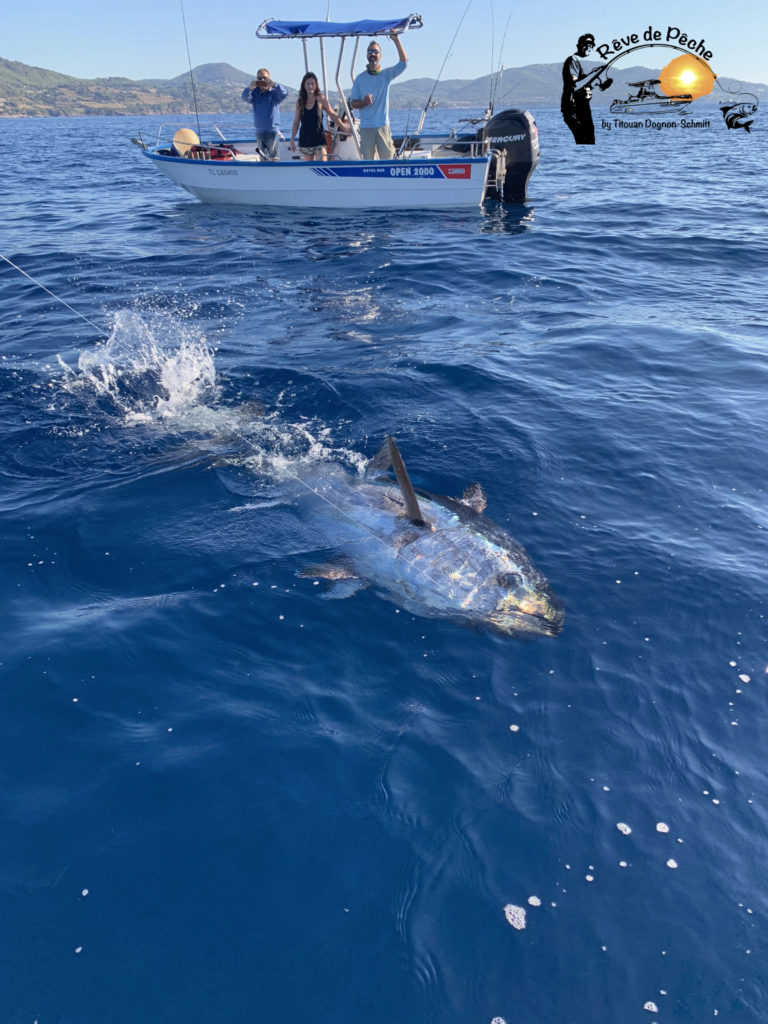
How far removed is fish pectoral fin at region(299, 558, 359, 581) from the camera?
5.22 m

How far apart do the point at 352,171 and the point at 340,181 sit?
0.47 meters

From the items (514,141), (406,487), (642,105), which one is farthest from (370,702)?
(642,105)

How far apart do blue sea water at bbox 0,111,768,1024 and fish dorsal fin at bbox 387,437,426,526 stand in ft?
2.78

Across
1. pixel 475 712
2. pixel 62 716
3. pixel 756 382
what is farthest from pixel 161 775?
pixel 756 382

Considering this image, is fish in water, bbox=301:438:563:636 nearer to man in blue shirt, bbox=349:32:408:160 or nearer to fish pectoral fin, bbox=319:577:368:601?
fish pectoral fin, bbox=319:577:368:601

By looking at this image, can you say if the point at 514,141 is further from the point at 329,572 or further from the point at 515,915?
the point at 515,915

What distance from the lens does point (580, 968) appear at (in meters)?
2.96

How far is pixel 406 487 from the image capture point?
17.6ft

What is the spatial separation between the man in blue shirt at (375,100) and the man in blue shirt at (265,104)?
7.77 feet

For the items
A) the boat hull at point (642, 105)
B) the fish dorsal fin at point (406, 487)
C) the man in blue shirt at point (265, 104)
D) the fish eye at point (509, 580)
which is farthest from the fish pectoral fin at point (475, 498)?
the boat hull at point (642, 105)

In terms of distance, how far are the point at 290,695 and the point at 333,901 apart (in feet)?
4.48

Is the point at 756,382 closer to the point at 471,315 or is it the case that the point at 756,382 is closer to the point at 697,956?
the point at 471,315

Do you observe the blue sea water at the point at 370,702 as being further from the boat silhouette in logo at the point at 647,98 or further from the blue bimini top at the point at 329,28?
the boat silhouette in logo at the point at 647,98

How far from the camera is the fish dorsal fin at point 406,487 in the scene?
5.24 metres
